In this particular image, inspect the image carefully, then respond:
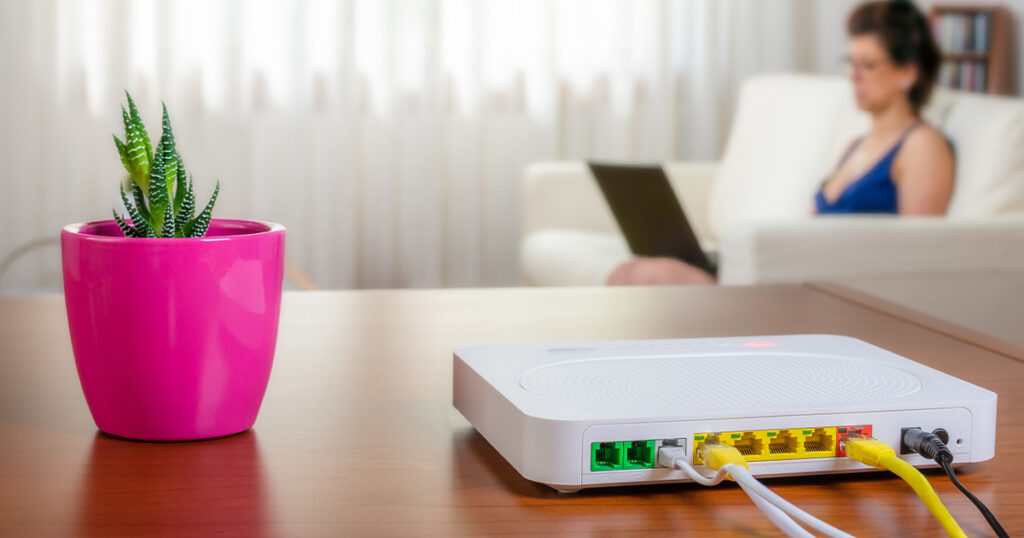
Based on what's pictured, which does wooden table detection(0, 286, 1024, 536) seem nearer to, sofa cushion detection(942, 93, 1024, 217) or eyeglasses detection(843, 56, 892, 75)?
sofa cushion detection(942, 93, 1024, 217)

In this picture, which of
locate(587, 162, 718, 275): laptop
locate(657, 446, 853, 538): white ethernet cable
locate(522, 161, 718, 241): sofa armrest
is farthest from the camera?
locate(522, 161, 718, 241): sofa armrest

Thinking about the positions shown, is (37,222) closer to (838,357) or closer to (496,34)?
(496,34)

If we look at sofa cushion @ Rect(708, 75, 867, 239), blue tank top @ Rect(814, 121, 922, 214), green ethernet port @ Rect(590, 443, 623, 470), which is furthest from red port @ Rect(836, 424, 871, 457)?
sofa cushion @ Rect(708, 75, 867, 239)

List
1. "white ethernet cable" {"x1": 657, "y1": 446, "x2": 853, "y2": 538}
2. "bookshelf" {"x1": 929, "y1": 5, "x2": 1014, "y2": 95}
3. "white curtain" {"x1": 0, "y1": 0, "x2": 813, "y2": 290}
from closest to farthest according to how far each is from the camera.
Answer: "white ethernet cable" {"x1": 657, "y1": 446, "x2": 853, "y2": 538}
"white curtain" {"x1": 0, "y1": 0, "x2": 813, "y2": 290}
"bookshelf" {"x1": 929, "y1": 5, "x2": 1014, "y2": 95}

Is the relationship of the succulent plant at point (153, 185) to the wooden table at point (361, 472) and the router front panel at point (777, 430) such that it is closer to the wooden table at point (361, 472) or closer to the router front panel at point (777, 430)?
the wooden table at point (361, 472)

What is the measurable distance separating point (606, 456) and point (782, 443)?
0.08 metres

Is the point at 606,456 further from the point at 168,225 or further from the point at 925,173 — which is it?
the point at 925,173

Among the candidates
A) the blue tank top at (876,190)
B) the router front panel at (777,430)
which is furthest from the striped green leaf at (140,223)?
the blue tank top at (876,190)

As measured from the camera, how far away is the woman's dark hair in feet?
8.42

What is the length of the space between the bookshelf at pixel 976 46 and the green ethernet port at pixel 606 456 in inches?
148

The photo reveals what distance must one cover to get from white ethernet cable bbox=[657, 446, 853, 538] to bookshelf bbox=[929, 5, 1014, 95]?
3746mm

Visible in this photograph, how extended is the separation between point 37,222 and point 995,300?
2.95m

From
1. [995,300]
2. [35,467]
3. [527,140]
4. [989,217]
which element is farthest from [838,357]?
[527,140]

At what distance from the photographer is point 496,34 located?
3742 millimetres
